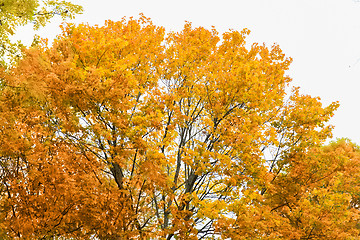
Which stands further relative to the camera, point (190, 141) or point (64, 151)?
point (190, 141)

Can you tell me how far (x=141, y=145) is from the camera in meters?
7.63

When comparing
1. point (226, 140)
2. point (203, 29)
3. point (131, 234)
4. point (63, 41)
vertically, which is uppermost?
point (203, 29)

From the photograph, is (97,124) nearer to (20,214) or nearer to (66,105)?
(66,105)

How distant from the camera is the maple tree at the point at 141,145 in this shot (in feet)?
24.8

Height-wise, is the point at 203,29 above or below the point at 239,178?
above

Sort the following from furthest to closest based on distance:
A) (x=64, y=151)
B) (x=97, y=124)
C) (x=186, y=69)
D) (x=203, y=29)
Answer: (x=203, y=29) → (x=186, y=69) → (x=64, y=151) → (x=97, y=124)

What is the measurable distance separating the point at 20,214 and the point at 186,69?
Answer: 6.87m

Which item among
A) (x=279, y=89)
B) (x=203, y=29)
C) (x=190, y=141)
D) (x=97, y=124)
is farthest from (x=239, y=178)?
(x=203, y=29)

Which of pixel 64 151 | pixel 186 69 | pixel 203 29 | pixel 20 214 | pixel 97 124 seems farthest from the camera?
pixel 203 29

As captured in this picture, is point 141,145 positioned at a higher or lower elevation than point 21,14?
lower

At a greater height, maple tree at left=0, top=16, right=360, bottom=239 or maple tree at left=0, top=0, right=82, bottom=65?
maple tree at left=0, top=0, right=82, bottom=65

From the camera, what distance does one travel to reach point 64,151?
8.67m

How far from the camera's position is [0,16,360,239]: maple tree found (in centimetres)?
755

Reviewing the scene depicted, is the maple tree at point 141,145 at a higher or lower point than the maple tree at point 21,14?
lower
